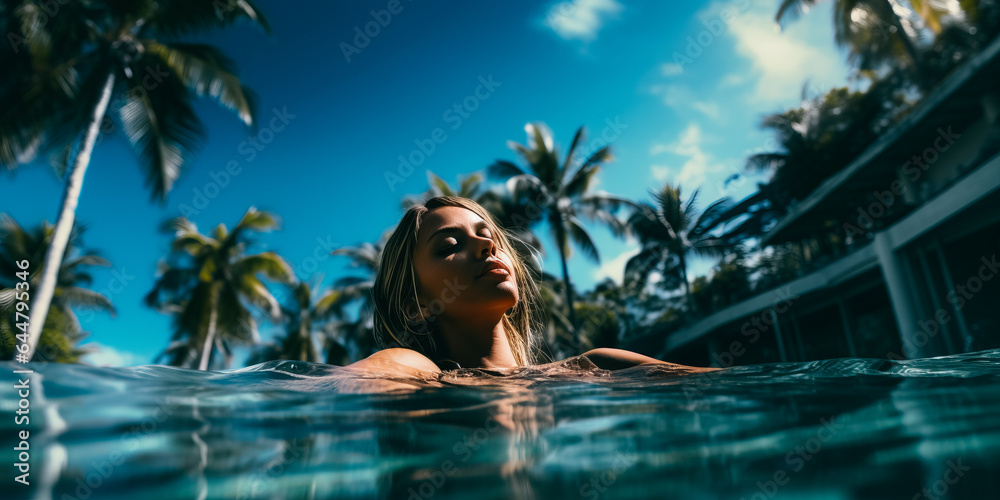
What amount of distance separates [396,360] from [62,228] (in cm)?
1003

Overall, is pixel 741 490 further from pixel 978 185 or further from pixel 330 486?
pixel 978 185

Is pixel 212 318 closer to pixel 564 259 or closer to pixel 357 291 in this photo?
pixel 357 291

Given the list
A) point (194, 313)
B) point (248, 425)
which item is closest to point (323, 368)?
point (248, 425)

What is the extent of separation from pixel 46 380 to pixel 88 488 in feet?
2.12

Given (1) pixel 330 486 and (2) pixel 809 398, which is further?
(2) pixel 809 398

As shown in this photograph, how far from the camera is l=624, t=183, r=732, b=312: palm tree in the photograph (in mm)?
24609

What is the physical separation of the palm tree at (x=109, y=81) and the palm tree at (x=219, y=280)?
6.90 metres

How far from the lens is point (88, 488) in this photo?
86 centimetres

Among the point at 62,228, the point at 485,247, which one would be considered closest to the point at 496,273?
the point at 485,247

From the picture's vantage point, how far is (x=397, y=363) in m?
2.02

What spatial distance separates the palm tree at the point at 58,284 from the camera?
15438 millimetres

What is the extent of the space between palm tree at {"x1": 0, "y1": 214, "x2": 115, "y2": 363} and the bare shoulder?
14.5m

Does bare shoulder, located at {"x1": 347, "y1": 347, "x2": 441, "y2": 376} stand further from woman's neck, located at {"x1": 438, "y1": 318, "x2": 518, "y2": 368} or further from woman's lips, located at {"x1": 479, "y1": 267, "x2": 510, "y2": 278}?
woman's lips, located at {"x1": 479, "y1": 267, "x2": 510, "y2": 278}

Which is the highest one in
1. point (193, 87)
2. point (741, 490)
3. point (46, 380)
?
point (193, 87)
